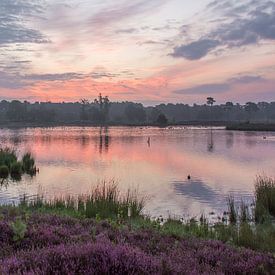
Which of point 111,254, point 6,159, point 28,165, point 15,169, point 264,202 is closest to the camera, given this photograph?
point 111,254

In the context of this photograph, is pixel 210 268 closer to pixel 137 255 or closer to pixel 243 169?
pixel 137 255

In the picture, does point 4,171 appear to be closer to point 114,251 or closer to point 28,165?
point 28,165

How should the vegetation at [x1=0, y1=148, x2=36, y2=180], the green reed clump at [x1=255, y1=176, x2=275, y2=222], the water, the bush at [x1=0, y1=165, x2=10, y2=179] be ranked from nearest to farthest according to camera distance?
the green reed clump at [x1=255, y1=176, x2=275, y2=222]
the water
the bush at [x1=0, y1=165, x2=10, y2=179]
the vegetation at [x1=0, y1=148, x2=36, y2=180]

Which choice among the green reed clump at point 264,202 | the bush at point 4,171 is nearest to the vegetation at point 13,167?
the bush at point 4,171

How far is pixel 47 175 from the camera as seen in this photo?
3650cm

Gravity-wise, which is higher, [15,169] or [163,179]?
[15,169]

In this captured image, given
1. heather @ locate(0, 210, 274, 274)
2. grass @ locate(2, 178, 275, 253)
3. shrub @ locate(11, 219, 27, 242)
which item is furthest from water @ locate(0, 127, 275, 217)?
shrub @ locate(11, 219, 27, 242)

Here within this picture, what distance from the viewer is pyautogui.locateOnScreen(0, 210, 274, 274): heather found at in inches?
213

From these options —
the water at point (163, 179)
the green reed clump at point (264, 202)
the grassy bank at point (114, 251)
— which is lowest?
the water at point (163, 179)

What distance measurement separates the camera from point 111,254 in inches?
224

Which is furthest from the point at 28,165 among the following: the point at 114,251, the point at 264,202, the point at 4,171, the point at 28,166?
the point at 114,251

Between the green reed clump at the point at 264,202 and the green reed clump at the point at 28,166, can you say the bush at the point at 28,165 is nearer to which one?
the green reed clump at the point at 28,166

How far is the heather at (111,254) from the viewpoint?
540 centimetres

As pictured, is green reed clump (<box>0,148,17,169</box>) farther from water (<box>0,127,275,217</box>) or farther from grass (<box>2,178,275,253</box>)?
grass (<box>2,178,275,253</box>)
